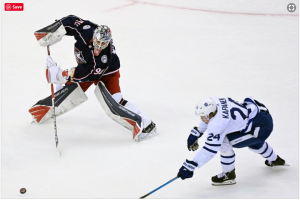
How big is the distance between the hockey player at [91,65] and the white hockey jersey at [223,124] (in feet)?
3.32

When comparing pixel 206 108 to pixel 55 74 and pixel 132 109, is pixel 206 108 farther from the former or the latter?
pixel 55 74

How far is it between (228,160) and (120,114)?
1062 mm

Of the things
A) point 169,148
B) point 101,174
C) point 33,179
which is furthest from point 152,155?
point 33,179

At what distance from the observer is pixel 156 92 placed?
5355mm

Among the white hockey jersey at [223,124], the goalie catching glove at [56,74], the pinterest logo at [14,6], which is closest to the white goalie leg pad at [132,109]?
the goalie catching glove at [56,74]

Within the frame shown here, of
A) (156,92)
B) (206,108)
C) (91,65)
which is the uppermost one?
(91,65)

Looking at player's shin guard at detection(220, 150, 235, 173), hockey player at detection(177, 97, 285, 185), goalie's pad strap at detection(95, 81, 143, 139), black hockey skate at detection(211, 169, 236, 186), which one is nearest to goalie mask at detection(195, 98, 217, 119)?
hockey player at detection(177, 97, 285, 185)

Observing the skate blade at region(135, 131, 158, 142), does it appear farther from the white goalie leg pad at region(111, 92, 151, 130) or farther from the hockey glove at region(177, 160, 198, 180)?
the hockey glove at region(177, 160, 198, 180)

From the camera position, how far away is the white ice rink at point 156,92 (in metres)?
3.92

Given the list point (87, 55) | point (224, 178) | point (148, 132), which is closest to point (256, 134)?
point (224, 178)

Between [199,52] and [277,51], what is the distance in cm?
88

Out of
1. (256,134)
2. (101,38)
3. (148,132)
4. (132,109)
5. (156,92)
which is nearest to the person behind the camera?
(256,134)

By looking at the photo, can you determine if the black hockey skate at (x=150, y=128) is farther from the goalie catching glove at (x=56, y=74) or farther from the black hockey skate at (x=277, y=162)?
the black hockey skate at (x=277, y=162)

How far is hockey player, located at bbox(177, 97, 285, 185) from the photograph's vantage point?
11.7 feet
